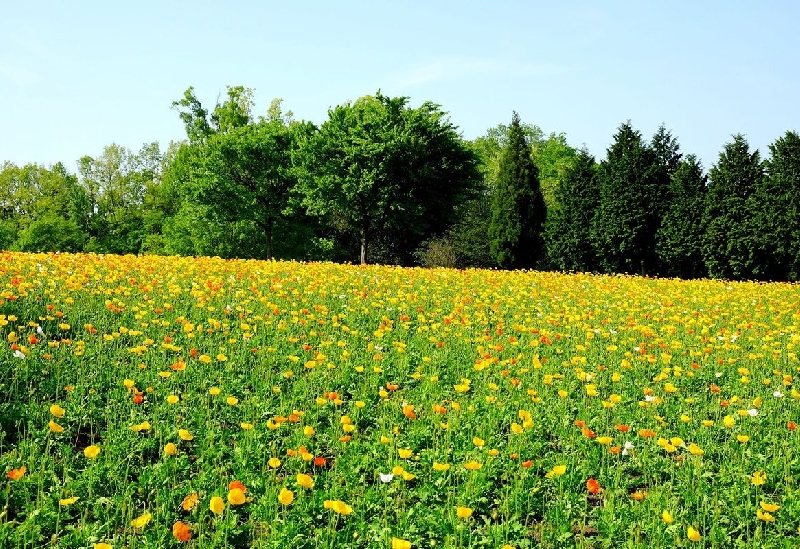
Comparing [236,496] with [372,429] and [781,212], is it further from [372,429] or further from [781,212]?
[781,212]

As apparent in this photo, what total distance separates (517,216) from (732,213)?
10425 millimetres

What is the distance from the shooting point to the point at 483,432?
5055 millimetres

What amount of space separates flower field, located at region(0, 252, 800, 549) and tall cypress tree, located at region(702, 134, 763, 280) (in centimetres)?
1756

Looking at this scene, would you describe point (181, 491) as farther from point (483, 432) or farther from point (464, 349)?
point (464, 349)

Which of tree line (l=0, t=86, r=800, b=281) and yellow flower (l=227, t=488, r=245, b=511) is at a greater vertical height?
tree line (l=0, t=86, r=800, b=281)

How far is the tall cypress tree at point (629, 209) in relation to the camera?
2833cm

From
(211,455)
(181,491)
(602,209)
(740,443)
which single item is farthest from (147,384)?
(602,209)

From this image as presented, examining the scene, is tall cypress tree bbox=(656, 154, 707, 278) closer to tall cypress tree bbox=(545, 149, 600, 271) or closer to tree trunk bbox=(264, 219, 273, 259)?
tall cypress tree bbox=(545, 149, 600, 271)

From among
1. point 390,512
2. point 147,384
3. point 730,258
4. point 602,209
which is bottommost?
point 390,512

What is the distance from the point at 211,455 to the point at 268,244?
31.8m

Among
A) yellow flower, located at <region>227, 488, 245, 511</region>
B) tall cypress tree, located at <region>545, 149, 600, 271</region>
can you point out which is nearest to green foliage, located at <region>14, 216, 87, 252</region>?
tall cypress tree, located at <region>545, 149, 600, 271</region>

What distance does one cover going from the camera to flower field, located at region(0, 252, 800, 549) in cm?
379

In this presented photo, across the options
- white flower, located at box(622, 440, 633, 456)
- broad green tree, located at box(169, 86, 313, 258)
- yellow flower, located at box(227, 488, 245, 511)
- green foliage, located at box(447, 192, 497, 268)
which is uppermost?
broad green tree, located at box(169, 86, 313, 258)

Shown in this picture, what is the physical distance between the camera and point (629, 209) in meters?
28.6
